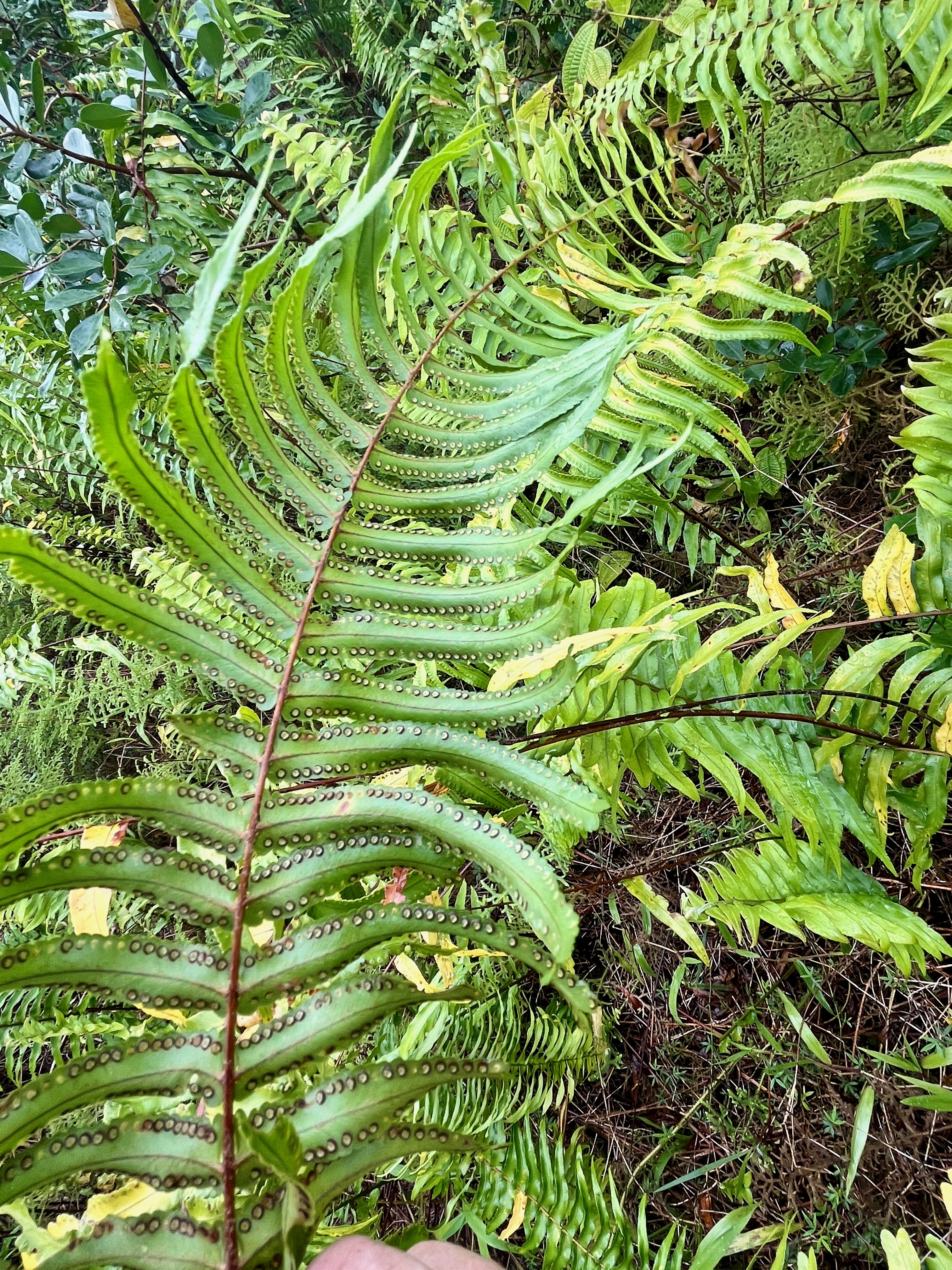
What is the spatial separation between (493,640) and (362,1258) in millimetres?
583

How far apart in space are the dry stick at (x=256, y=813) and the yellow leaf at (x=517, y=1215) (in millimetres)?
1106

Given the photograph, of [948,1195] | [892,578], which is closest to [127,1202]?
[948,1195]

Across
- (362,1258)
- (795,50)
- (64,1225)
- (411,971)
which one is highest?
(795,50)

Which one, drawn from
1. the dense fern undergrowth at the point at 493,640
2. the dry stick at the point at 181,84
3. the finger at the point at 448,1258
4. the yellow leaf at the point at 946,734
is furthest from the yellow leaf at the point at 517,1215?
the dry stick at the point at 181,84

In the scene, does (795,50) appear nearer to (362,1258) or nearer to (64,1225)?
(362,1258)

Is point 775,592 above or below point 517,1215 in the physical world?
above

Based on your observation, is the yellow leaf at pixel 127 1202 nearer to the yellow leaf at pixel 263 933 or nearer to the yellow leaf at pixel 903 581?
the yellow leaf at pixel 263 933

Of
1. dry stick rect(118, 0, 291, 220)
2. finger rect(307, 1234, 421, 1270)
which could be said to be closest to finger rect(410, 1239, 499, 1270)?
finger rect(307, 1234, 421, 1270)

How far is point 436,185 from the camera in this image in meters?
2.52

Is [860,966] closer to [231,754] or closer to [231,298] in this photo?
[231,754]

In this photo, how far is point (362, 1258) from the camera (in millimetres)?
609

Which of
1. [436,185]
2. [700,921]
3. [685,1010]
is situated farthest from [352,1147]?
[436,185]

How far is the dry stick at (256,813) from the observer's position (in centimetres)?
66

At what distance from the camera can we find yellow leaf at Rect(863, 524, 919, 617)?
1181 mm
